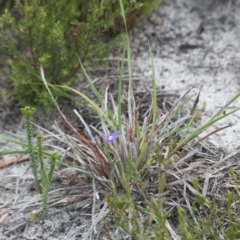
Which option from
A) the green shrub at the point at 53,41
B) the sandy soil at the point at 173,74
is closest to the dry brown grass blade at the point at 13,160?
the sandy soil at the point at 173,74

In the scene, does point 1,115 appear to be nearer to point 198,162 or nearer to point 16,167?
point 16,167

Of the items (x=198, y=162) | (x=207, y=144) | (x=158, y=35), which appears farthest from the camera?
(x=158, y=35)

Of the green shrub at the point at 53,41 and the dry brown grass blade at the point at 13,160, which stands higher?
the green shrub at the point at 53,41

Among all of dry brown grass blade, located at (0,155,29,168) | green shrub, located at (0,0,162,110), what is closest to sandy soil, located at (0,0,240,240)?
dry brown grass blade, located at (0,155,29,168)

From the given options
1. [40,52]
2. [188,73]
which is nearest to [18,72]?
[40,52]

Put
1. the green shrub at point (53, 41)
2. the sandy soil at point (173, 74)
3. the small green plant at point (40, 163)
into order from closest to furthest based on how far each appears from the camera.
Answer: the small green plant at point (40, 163) → the sandy soil at point (173, 74) → the green shrub at point (53, 41)

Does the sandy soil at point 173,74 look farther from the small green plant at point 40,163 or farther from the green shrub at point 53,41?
the green shrub at point 53,41
